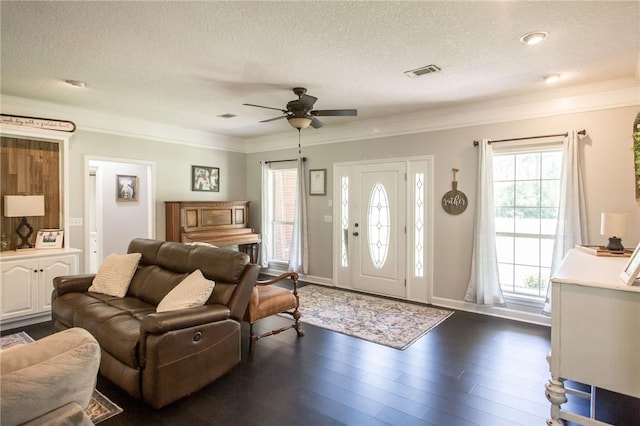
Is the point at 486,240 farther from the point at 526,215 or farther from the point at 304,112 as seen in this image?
the point at 304,112

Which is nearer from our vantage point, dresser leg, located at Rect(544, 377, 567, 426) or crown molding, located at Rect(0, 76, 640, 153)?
dresser leg, located at Rect(544, 377, 567, 426)

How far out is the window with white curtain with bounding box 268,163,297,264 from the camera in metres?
6.71

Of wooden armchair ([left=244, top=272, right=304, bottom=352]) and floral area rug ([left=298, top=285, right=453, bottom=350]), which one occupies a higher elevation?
wooden armchair ([left=244, top=272, right=304, bottom=352])

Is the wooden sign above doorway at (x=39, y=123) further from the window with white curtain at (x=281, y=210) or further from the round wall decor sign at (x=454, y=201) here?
the round wall decor sign at (x=454, y=201)

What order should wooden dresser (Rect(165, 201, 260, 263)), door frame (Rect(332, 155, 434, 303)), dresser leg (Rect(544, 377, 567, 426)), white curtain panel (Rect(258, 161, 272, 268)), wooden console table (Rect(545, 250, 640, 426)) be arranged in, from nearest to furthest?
wooden console table (Rect(545, 250, 640, 426)) → dresser leg (Rect(544, 377, 567, 426)) → door frame (Rect(332, 155, 434, 303)) → wooden dresser (Rect(165, 201, 260, 263)) → white curtain panel (Rect(258, 161, 272, 268))

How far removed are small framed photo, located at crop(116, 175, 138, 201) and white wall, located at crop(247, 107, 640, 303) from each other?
2133 mm

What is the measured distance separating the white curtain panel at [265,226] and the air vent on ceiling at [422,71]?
403 centimetres

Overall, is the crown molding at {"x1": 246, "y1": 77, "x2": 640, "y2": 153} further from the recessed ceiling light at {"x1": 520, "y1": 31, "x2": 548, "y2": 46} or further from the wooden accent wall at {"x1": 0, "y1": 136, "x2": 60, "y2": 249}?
the wooden accent wall at {"x1": 0, "y1": 136, "x2": 60, "y2": 249}

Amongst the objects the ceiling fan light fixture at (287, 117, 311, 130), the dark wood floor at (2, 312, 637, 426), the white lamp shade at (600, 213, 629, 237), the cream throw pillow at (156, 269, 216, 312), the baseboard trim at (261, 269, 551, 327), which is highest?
the ceiling fan light fixture at (287, 117, 311, 130)

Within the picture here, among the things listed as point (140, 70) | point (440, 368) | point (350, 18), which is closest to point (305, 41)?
point (350, 18)

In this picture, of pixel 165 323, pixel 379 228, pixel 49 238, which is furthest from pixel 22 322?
pixel 379 228

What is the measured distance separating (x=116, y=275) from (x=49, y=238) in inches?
58.9

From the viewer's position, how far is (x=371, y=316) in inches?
175

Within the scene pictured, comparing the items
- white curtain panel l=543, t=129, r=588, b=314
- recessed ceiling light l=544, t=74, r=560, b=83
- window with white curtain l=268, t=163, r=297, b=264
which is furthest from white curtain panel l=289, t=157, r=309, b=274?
recessed ceiling light l=544, t=74, r=560, b=83
